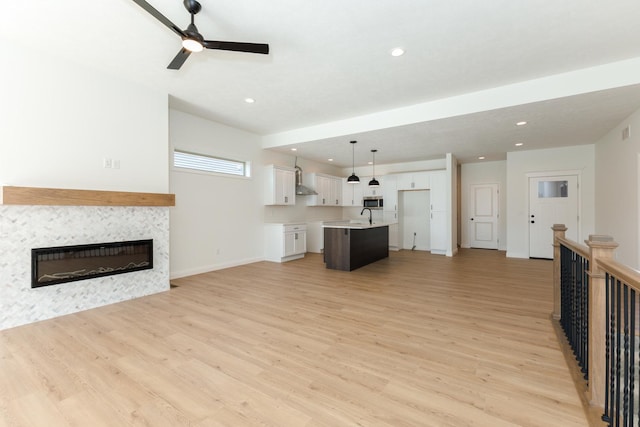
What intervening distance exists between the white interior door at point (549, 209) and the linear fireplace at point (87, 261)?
8.42 m

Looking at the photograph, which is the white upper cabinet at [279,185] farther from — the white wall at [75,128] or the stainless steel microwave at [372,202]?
the stainless steel microwave at [372,202]

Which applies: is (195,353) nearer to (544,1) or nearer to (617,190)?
(544,1)

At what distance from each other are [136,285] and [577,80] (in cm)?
654

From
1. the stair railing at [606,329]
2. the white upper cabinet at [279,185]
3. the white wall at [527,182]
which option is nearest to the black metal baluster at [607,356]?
the stair railing at [606,329]

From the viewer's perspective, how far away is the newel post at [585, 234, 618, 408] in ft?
5.87

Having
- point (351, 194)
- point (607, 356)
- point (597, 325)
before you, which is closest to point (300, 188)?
point (351, 194)

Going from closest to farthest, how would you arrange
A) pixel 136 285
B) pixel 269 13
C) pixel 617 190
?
pixel 269 13, pixel 136 285, pixel 617 190

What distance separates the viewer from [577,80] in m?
3.76

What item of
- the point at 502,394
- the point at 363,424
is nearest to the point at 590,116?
the point at 502,394

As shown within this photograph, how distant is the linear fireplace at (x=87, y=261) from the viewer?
330 centimetres

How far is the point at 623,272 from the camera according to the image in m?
1.43

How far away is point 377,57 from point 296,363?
10.9ft

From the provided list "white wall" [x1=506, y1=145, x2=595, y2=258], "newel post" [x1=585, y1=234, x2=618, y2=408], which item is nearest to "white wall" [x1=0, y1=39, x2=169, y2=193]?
"newel post" [x1=585, y1=234, x2=618, y2=408]

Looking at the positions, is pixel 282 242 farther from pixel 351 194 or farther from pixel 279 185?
pixel 351 194
